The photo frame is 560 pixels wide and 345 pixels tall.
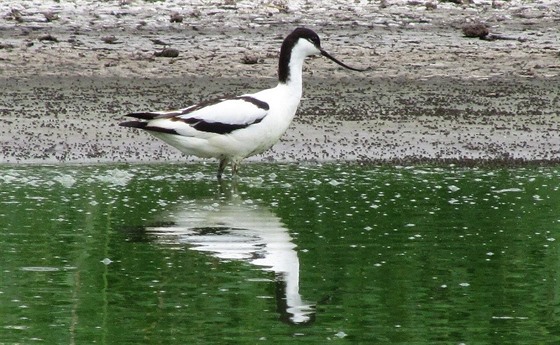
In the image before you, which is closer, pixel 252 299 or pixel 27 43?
pixel 252 299

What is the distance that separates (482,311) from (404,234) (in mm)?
2208

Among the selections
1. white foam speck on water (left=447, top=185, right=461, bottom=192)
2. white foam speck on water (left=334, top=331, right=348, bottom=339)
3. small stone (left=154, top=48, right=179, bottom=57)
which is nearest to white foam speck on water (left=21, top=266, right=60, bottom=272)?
white foam speck on water (left=334, top=331, right=348, bottom=339)

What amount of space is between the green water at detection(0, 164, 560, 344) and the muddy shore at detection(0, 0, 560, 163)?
1.31 metres

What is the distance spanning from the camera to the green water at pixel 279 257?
665 cm

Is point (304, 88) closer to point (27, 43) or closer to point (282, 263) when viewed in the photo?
point (27, 43)

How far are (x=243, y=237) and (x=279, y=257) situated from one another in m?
0.76

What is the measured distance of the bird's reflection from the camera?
7.28m

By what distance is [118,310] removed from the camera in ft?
22.7

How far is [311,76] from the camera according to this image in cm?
1669

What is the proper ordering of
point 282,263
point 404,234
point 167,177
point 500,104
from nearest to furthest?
point 282,263 < point 404,234 < point 167,177 < point 500,104

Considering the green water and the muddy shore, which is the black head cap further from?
the muddy shore

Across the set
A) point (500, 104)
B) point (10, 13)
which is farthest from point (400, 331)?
point (10, 13)

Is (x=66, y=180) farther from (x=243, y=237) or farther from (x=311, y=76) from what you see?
(x=311, y=76)

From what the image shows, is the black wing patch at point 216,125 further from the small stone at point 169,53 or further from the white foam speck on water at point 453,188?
the small stone at point 169,53
